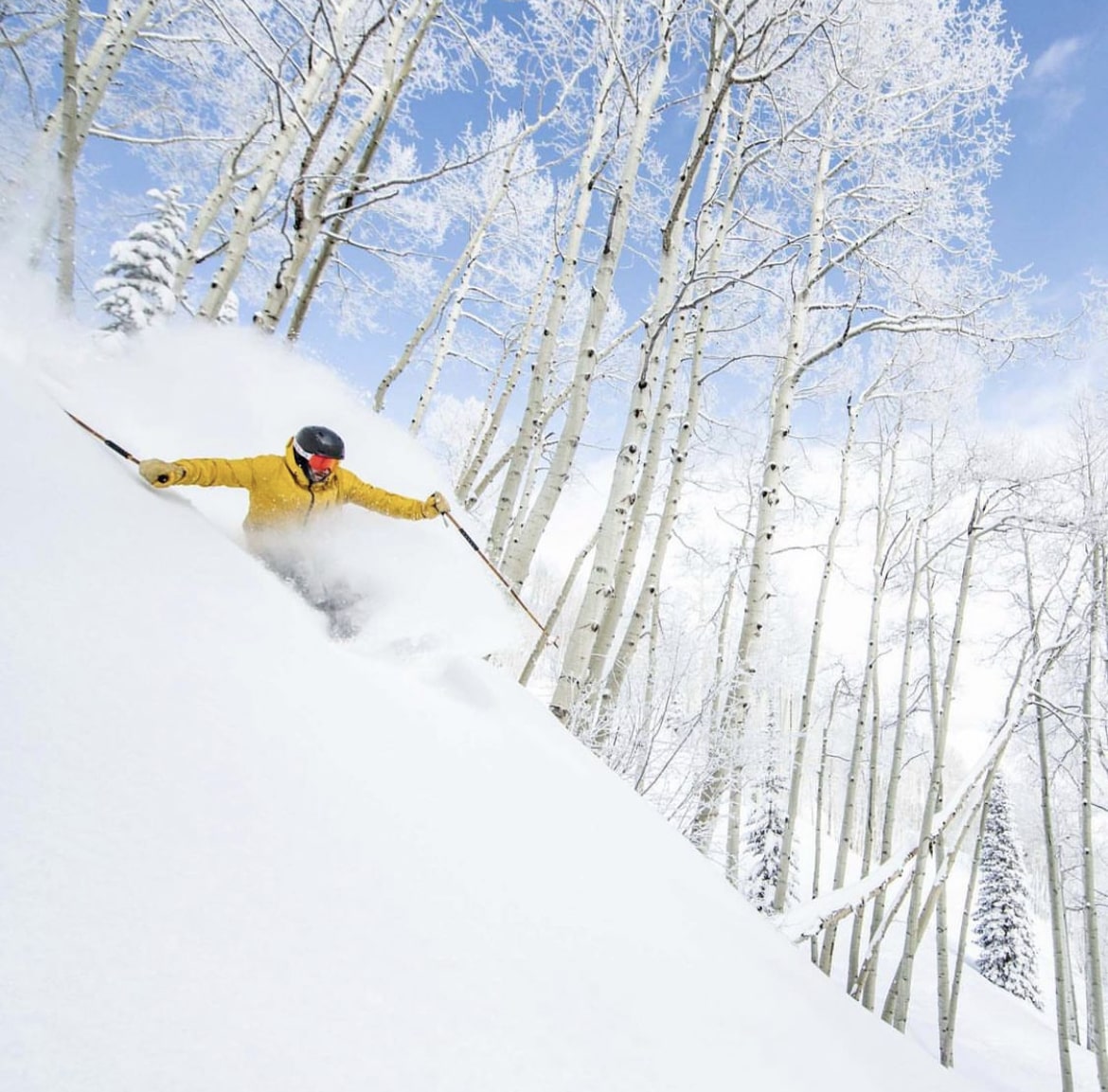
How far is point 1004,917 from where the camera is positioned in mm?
20031

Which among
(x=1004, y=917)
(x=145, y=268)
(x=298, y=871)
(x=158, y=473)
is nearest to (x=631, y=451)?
(x=158, y=473)

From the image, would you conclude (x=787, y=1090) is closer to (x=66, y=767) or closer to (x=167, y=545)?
(x=66, y=767)

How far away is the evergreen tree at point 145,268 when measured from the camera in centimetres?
812

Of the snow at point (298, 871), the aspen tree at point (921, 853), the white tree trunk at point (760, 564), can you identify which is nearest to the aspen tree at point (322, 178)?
the snow at point (298, 871)

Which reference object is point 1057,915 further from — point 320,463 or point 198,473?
point 198,473

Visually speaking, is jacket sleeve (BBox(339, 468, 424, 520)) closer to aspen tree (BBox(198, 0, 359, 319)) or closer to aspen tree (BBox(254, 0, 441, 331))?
aspen tree (BBox(254, 0, 441, 331))

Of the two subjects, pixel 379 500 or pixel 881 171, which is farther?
pixel 881 171

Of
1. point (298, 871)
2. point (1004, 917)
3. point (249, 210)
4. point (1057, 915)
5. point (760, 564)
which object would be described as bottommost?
point (298, 871)

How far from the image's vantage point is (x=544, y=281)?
9.81 metres

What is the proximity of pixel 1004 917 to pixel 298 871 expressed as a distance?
27.1 m

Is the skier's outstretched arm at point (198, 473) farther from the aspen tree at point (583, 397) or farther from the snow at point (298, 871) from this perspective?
the aspen tree at point (583, 397)

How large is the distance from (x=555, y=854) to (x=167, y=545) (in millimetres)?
1266

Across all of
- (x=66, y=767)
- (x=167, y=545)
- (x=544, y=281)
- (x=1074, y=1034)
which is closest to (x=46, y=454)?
(x=167, y=545)

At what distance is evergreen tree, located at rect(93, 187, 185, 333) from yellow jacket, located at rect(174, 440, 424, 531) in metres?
6.74
